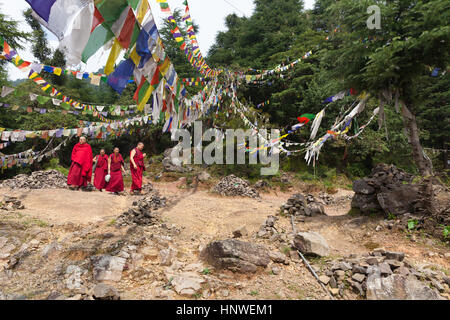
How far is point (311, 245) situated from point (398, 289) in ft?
4.32

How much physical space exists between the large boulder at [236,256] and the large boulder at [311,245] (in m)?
0.70

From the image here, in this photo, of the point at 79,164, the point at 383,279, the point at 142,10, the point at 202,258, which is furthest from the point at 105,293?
the point at 79,164

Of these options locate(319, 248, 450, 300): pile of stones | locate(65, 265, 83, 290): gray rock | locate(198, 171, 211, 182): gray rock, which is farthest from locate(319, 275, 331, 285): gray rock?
locate(198, 171, 211, 182): gray rock

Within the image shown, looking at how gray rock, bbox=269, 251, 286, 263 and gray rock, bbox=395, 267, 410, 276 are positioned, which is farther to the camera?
→ gray rock, bbox=269, 251, 286, 263

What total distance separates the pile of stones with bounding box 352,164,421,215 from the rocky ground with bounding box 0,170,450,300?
1.08ft

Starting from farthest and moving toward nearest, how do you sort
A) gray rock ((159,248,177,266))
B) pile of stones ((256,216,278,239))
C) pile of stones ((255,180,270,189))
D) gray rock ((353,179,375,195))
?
pile of stones ((255,180,270,189)) < gray rock ((353,179,375,195)) < pile of stones ((256,216,278,239)) < gray rock ((159,248,177,266))

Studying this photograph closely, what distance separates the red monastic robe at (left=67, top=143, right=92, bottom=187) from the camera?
8000mm

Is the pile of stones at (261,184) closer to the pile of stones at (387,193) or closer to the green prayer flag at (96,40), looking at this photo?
the pile of stones at (387,193)

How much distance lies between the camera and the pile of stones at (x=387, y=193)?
504 centimetres

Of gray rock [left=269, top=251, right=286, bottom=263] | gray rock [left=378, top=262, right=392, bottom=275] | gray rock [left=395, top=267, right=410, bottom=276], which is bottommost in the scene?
gray rock [left=269, top=251, right=286, bottom=263]

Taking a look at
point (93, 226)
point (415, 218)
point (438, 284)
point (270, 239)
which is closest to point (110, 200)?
point (93, 226)

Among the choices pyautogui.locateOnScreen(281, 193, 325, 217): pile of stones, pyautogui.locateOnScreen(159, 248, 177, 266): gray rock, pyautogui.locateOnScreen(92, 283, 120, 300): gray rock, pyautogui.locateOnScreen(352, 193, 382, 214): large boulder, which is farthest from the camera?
pyautogui.locateOnScreen(281, 193, 325, 217): pile of stones

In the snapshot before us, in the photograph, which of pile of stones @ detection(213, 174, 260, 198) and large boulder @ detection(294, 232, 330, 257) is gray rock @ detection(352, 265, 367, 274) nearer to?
large boulder @ detection(294, 232, 330, 257)

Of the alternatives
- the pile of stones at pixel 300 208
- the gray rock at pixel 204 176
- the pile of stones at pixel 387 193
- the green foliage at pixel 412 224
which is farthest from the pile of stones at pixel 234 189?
the green foliage at pixel 412 224
